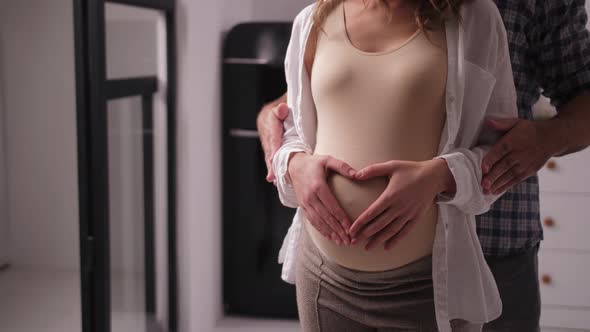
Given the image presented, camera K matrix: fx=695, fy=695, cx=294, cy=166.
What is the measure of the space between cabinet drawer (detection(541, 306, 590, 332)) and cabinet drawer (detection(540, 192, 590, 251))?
27cm

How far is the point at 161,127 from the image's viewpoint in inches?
99.7

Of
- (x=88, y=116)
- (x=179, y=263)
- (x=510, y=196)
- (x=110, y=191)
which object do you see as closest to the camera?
(x=510, y=196)

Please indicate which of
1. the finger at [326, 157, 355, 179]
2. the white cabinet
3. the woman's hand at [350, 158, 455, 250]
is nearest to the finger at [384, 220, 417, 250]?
the woman's hand at [350, 158, 455, 250]

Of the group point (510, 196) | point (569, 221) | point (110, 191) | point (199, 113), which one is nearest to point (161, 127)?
point (199, 113)

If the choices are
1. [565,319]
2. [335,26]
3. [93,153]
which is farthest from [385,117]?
[565,319]

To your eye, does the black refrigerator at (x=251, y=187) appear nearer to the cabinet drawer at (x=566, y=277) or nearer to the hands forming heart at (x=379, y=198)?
the cabinet drawer at (x=566, y=277)

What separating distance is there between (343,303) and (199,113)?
5.42ft

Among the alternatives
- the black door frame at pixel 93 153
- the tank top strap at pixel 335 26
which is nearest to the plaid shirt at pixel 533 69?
the tank top strap at pixel 335 26

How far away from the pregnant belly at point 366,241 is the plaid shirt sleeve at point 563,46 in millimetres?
342

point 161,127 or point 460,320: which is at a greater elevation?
point 161,127

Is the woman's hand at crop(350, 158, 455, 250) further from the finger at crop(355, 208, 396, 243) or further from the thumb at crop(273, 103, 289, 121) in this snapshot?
the thumb at crop(273, 103, 289, 121)

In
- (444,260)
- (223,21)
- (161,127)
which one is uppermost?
(223,21)

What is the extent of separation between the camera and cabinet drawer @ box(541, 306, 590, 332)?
293 cm

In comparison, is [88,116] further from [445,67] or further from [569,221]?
[569,221]
